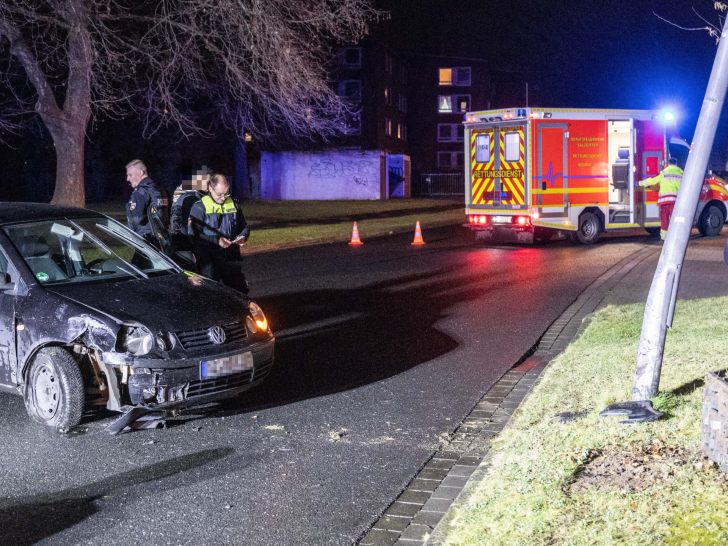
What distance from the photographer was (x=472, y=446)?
17.7 ft

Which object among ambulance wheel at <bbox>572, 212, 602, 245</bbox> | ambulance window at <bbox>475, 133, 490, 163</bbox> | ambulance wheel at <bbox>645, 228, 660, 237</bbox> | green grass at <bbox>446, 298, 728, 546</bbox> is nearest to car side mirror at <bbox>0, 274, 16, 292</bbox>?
green grass at <bbox>446, 298, 728, 546</bbox>

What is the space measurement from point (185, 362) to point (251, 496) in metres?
1.30

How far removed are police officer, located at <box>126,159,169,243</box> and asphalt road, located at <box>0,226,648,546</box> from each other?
5.83 ft

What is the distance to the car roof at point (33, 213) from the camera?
6.34 metres

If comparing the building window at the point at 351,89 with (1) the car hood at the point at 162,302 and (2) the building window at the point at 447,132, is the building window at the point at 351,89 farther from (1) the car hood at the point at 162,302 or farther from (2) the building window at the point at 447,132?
(1) the car hood at the point at 162,302

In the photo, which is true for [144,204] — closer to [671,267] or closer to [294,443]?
[294,443]

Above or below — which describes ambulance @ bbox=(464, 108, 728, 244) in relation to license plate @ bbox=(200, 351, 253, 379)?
above

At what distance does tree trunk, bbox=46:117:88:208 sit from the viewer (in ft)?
67.8

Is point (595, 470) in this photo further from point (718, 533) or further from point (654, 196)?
point (654, 196)

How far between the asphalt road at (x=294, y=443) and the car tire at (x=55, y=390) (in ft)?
0.43

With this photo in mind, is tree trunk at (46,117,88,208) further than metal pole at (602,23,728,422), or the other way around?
tree trunk at (46,117,88,208)

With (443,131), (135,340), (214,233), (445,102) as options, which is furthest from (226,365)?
(445,102)

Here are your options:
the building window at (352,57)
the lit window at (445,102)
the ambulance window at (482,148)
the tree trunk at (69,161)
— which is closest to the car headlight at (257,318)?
the ambulance window at (482,148)

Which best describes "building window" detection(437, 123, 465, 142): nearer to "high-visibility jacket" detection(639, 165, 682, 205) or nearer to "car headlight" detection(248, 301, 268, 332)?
"high-visibility jacket" detection(639, 165, 682, 205)
